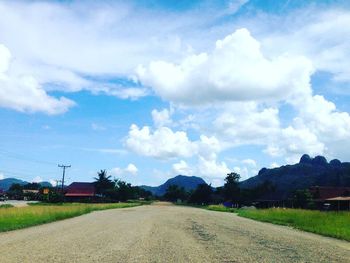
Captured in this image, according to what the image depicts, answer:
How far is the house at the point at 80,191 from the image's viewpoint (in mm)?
139375

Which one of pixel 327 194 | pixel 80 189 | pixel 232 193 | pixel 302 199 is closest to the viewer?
pixel 302 199

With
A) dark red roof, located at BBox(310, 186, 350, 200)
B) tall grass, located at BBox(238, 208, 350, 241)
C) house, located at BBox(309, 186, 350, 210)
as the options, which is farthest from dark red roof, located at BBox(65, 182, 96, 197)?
tall grass, located at BBox(238, 208, 350, 241)

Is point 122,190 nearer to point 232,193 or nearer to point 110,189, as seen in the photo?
point 110,189

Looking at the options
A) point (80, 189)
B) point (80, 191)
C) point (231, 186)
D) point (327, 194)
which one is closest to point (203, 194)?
point (231, 186)

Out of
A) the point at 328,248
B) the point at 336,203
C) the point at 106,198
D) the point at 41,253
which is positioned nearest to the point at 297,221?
the point at 328,248

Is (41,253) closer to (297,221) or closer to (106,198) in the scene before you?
(297,221)

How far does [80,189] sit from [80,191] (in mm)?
1949

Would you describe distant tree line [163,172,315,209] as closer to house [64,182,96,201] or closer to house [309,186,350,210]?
house [64,182,96,201]

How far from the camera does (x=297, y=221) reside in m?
36.9

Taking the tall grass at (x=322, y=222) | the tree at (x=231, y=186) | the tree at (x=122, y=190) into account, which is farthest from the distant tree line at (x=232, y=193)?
the tall grass at (x=322, y=222)

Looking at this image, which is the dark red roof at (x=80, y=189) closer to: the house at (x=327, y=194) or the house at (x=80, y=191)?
the house at (x=80, y=191)

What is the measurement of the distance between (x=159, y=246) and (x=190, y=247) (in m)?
1.16

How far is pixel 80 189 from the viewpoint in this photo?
14525cm

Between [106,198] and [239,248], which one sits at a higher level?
[106,198]
